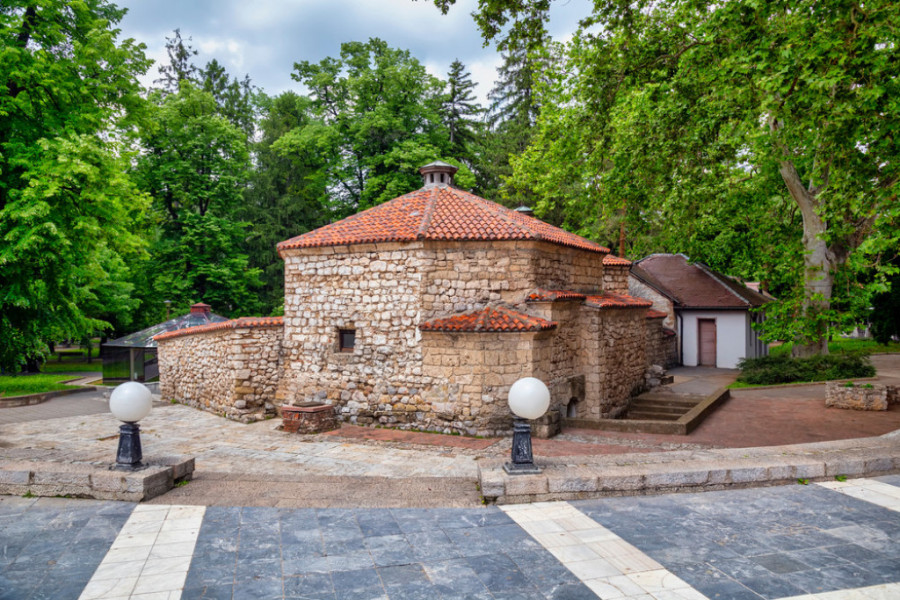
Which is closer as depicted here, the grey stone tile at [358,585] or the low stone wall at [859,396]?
the grey stone tile at [358,585]

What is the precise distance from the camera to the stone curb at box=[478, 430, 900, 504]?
527 cm

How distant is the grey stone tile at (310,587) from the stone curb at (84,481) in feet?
8.47

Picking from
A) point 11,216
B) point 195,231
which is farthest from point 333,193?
point 11,216

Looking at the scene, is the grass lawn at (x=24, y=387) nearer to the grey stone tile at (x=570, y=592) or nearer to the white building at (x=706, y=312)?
the grey stone tile at (x=570, y=592)

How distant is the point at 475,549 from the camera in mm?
4207

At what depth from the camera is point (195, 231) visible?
23000 mm

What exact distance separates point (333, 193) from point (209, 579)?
24249 mm

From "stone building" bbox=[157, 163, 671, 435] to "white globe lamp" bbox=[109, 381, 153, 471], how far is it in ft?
18.0

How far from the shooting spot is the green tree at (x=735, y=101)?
774cm

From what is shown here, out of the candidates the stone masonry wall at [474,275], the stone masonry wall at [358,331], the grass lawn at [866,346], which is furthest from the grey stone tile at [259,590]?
the grass lawn at [866,346]

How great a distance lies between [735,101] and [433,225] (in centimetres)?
603

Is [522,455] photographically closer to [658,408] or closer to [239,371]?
[239,371]

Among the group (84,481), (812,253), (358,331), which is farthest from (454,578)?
(812,253)

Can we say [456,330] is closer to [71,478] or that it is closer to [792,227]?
[71,478]
